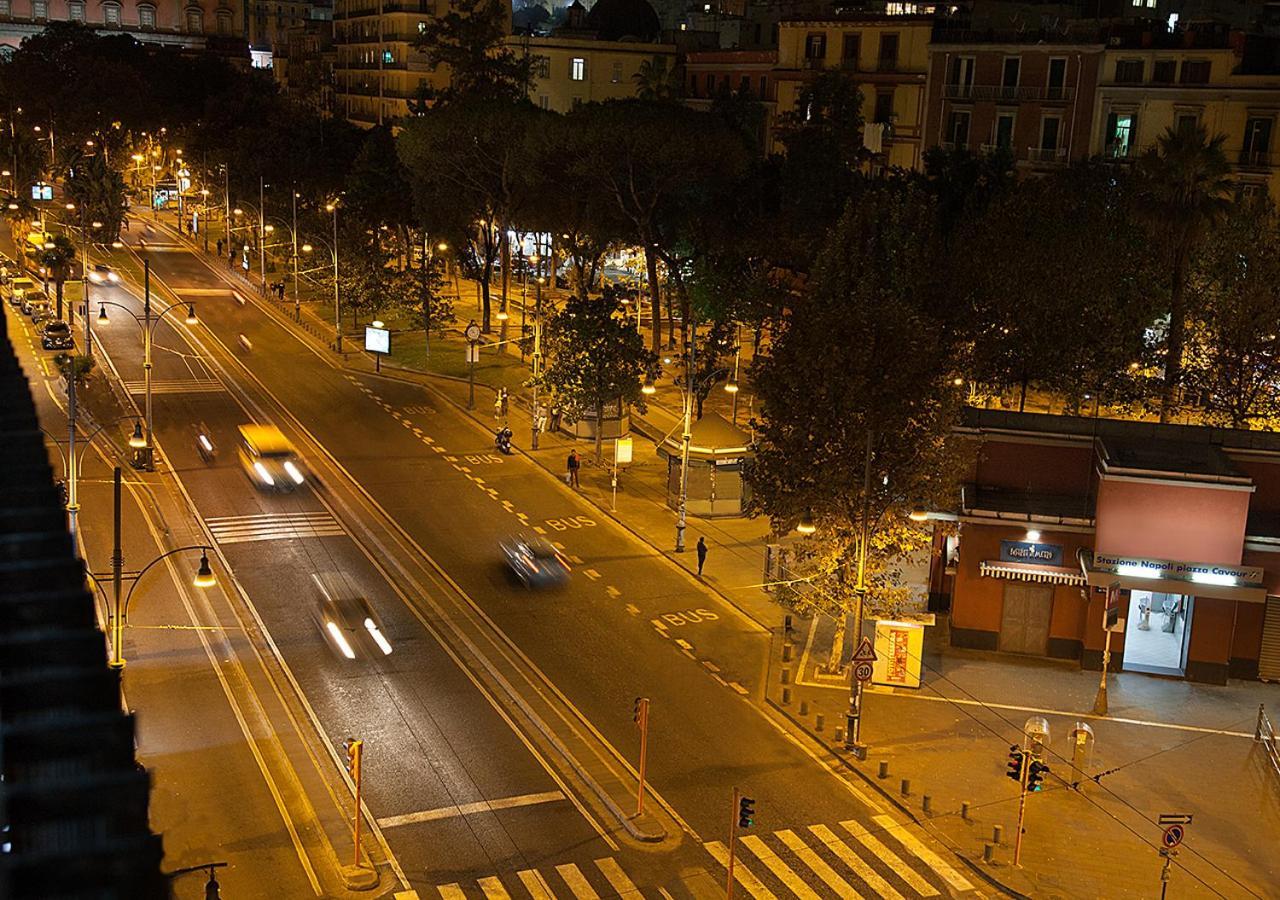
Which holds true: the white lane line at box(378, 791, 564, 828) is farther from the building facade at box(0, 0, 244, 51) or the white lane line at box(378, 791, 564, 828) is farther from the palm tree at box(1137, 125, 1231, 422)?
the building facade at box(0, 0, 244, 51)

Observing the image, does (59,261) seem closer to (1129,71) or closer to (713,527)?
(713,527)

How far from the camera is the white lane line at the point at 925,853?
25.5 meters

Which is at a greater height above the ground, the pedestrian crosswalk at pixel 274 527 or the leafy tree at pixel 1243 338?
the leafy tree at pixel 1243 338

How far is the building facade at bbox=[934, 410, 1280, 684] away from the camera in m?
35.4

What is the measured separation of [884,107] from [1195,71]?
1957 centimetres

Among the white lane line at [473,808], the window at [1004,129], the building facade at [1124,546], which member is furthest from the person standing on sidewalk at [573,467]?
the window at [1004,129]

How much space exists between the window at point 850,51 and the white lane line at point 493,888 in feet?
242

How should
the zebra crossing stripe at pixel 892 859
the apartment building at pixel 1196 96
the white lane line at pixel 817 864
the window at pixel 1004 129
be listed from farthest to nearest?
the window at pixel 1004 129 → the apartment building at pixel 1196 96 → the zebra crossing stripe at pixel 892 859 → the white lane line at pixel 817 864

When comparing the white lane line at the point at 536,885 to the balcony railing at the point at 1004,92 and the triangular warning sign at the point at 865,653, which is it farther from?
the balcony railing at the point at 1004,92

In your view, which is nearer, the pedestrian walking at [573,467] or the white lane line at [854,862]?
the white lane line at [854,862]

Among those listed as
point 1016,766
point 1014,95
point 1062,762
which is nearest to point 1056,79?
point 1014,95

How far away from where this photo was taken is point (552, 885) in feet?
80.5

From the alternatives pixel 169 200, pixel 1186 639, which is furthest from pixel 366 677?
pixel 169 200

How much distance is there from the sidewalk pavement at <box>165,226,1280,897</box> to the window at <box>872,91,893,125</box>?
52536 millimetres
